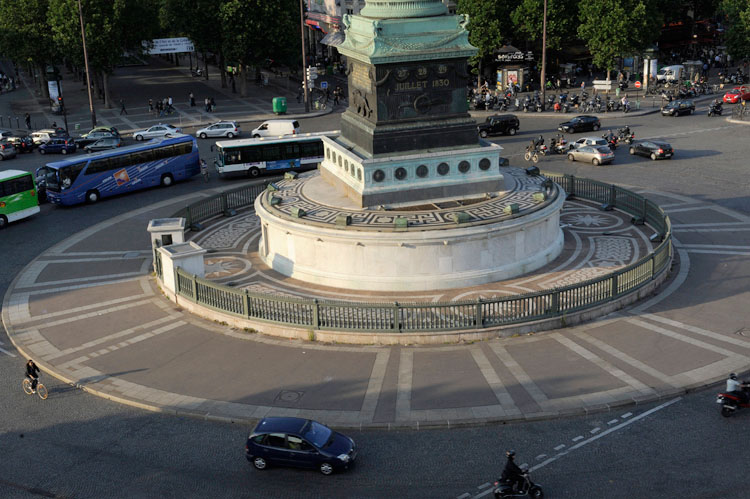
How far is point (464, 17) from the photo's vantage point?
113 ft

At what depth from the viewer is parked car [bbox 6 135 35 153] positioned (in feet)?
211

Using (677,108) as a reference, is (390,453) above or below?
below

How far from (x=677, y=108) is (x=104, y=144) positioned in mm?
45355

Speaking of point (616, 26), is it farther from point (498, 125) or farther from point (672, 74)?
point (498, 125)

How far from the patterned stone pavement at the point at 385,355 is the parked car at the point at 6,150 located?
29.2m

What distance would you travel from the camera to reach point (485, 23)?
270 ft

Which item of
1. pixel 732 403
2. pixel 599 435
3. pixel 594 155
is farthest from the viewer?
pixel 594 155

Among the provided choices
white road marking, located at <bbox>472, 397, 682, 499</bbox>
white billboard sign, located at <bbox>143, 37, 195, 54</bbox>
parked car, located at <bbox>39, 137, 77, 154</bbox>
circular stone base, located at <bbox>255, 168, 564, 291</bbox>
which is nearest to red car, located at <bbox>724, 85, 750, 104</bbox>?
circular stone base, located at <bbox>255, 168, 564, 291</bbox>

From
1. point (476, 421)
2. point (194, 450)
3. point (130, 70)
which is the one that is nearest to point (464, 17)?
point (476, 421)

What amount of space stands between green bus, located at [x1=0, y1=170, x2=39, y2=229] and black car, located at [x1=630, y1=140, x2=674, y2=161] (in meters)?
37.0

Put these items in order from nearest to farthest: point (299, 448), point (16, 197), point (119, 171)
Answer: point (299, 448)
point (16, 197)
point (119, 171)

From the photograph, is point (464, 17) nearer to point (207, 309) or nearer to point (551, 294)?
point (551, 294)

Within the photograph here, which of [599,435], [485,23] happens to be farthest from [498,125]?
[599,435]

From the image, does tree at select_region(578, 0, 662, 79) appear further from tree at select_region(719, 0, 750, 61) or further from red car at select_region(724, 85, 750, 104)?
red car at select_region(724, 85, 750, 104)
